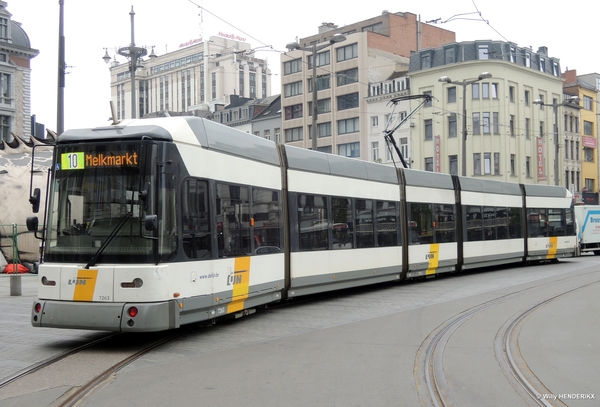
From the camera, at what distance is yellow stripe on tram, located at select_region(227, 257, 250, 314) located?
1162 cm

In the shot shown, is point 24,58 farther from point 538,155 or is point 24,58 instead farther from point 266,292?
point 266,292

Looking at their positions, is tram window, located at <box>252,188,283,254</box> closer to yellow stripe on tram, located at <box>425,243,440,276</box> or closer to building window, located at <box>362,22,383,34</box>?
yellow stripe on tram, located at <box>425,243,440,276</box>

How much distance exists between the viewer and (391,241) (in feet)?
60.8

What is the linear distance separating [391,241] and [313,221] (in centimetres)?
423

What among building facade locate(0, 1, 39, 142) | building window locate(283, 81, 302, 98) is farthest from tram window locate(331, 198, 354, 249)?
building window locate(283, 81, 302, 98)

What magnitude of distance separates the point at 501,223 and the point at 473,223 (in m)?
2.27

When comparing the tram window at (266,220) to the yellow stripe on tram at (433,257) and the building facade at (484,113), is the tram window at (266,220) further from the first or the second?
the building facade at (484,113)

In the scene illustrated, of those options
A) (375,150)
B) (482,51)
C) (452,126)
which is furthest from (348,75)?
(482,51)

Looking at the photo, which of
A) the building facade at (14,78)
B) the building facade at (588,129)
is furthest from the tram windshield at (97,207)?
the building facade at (588,129)

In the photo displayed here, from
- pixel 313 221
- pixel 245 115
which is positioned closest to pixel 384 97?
pixel 245 115

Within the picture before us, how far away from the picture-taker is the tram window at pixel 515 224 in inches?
1012

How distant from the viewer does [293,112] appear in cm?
7350

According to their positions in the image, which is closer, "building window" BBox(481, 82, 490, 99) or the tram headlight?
the tram headlight

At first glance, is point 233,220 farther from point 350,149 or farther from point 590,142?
point 590,142
